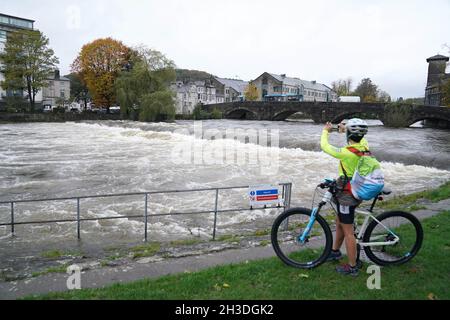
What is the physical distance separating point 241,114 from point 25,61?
1828 inches

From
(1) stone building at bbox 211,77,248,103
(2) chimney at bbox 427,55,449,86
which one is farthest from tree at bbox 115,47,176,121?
(2) chimney at bbox 427,55,449,86

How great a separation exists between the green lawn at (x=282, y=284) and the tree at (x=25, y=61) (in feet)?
232

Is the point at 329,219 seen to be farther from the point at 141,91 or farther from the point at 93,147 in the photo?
the point at 141,91

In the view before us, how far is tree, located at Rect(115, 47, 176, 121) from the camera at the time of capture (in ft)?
183

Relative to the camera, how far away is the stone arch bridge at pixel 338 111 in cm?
5484

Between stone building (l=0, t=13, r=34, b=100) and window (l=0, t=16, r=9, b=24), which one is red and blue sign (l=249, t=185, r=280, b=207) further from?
window (l=0, t=16, r=9, b=24)

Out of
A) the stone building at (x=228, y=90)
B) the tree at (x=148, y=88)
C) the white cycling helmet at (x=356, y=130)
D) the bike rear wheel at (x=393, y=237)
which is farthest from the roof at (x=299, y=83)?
the white cycling helmet at (x=356, y=130)

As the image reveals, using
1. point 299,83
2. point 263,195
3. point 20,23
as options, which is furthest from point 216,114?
point 263,195

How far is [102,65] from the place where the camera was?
233 feet

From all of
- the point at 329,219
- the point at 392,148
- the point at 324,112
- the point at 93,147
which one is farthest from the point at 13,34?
the point at 329,219

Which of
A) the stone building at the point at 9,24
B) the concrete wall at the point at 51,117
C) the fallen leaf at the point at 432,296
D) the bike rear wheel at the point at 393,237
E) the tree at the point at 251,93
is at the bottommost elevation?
the fallen leaf at the point at 432,296

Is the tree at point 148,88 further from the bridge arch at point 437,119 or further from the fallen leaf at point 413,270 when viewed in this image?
the fallen leaf at point 413,270
